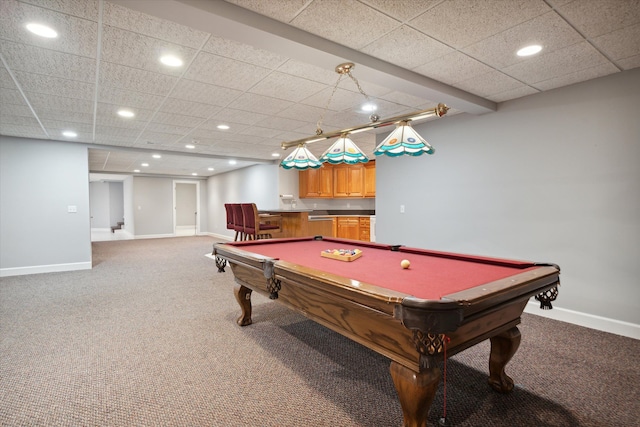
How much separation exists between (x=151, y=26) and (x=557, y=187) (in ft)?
12.4

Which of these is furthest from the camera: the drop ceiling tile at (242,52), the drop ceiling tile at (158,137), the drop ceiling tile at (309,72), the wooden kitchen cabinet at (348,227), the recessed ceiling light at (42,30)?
the wooden kitchen cabinet at (348,227)

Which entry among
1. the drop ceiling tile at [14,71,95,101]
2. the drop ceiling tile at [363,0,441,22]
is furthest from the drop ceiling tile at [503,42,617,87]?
the drop ceiling tile at [14,71,95,101]

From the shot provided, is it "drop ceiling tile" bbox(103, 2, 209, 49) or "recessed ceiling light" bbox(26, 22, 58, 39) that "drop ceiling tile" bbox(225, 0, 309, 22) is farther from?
"recessed ceiling light" bbox(26, 22, 58, 39)

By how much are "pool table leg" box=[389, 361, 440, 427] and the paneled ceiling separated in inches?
76.9

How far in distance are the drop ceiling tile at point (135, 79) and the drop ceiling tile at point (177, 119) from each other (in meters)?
0.88

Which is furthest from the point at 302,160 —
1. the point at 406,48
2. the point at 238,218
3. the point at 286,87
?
the point at 238,218

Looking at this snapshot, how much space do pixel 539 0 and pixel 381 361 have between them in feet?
8.18

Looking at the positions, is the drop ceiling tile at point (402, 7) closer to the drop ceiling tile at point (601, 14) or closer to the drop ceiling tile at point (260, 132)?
the drop ceiling tile at point (601, 14)

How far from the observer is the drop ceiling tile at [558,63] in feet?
7.77

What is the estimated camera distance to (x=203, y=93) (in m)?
3.28

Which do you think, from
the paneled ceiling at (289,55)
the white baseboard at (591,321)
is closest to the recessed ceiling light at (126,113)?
the paneled ceiling at (289,55)

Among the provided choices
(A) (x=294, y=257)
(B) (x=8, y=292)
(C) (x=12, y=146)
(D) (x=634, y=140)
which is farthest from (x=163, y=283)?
(D) (x=634, y=140)

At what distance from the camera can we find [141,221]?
10.9 meters

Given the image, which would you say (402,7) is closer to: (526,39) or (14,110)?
(526,39)
